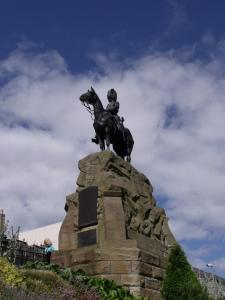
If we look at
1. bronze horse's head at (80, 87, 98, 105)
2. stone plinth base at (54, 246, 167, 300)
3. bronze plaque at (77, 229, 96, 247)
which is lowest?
stone plinth base at (54, 246, 167, 300)

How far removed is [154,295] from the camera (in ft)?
54.2

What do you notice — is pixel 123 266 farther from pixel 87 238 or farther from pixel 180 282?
pixel 180 282

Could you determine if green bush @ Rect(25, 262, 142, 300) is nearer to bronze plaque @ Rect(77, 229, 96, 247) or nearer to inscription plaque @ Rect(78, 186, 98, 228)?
bronze plaque @ Rect(77, 229, 96, 247)

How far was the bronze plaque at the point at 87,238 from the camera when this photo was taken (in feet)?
54.8

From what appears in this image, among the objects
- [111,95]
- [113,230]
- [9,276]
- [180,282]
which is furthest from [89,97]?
[9,276]

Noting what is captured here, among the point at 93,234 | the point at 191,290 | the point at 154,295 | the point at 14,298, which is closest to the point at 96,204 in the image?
Result: the point at 93,234

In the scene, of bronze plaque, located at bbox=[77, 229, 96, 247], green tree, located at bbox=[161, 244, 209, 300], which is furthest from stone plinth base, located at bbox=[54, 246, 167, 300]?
green tree, located at bbox=[161, 244, 209, 300]

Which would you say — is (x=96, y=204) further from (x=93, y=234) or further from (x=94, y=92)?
(x=94, y=92)

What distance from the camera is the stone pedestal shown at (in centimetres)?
1590

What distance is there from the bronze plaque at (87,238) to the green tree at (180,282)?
3.07 meters

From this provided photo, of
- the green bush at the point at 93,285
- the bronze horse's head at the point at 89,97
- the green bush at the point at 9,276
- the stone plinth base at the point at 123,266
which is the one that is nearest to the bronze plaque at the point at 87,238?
the stone plinth base at the point at 123,266

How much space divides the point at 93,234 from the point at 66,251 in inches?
50.5

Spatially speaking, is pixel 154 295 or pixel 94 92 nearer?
pixel 154 295

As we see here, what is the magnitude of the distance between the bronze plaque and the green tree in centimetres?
307
